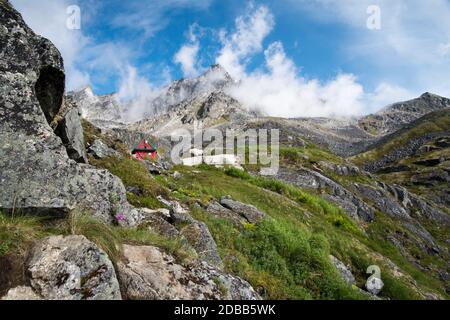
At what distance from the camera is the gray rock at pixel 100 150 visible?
61.7 ft

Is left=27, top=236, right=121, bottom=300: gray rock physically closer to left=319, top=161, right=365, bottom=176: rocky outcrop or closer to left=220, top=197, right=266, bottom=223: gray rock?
left=220, top=197, right=266, bottom=223: gray rock

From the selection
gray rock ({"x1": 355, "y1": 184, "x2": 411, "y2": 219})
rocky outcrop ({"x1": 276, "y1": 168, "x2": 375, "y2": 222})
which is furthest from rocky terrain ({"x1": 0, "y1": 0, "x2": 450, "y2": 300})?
gray rock ({"x1": 355, "y1": 184, "x2": 411, "y2": 219})

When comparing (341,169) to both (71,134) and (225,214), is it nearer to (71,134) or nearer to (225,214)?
(225,214)

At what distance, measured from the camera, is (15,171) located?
8.92 metres

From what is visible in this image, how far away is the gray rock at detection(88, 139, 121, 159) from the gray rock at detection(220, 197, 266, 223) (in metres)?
6.28

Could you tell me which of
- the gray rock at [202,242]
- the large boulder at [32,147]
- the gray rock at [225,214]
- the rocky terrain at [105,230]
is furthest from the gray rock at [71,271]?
the gray rock at [225,214]

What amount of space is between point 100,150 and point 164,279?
38.7ft

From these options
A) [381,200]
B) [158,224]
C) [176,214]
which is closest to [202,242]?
[158,224]

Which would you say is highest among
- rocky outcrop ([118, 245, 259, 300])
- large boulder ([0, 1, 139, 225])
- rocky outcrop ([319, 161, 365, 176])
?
rocky outcrop ([319, 161, 365, 176])

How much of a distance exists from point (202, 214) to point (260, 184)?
17425 mm

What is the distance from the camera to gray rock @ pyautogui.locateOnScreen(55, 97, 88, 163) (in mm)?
14547
